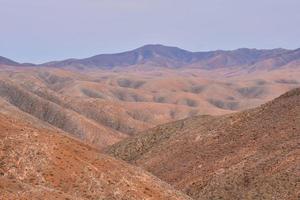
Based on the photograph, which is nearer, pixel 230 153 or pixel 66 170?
pixel 66 170

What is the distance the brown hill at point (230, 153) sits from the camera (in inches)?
2714

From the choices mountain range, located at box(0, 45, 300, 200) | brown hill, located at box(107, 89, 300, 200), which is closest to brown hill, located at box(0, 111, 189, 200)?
mountain range, located at box(0, 45, 300, 200)

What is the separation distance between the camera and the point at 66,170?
4959cm

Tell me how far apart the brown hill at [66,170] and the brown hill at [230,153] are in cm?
1454

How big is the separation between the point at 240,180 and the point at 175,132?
35846mm

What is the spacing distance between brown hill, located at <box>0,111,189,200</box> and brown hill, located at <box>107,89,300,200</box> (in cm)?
1454

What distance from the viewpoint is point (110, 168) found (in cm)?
5447

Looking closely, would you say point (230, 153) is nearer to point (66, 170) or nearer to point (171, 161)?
point (171, 161)

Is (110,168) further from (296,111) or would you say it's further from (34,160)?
(296,111)

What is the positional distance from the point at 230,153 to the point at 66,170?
3965cm

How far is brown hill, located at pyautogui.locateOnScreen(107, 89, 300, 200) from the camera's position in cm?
6894

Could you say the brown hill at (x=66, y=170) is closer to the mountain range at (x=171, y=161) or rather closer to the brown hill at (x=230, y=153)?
the mountain range at (x=171, y=161)

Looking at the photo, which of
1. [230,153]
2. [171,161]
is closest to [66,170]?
[230,153]

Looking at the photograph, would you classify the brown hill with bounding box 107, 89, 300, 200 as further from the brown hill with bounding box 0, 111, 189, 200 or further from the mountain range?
the brown hill with bounding box 0, 111, 189, 200
